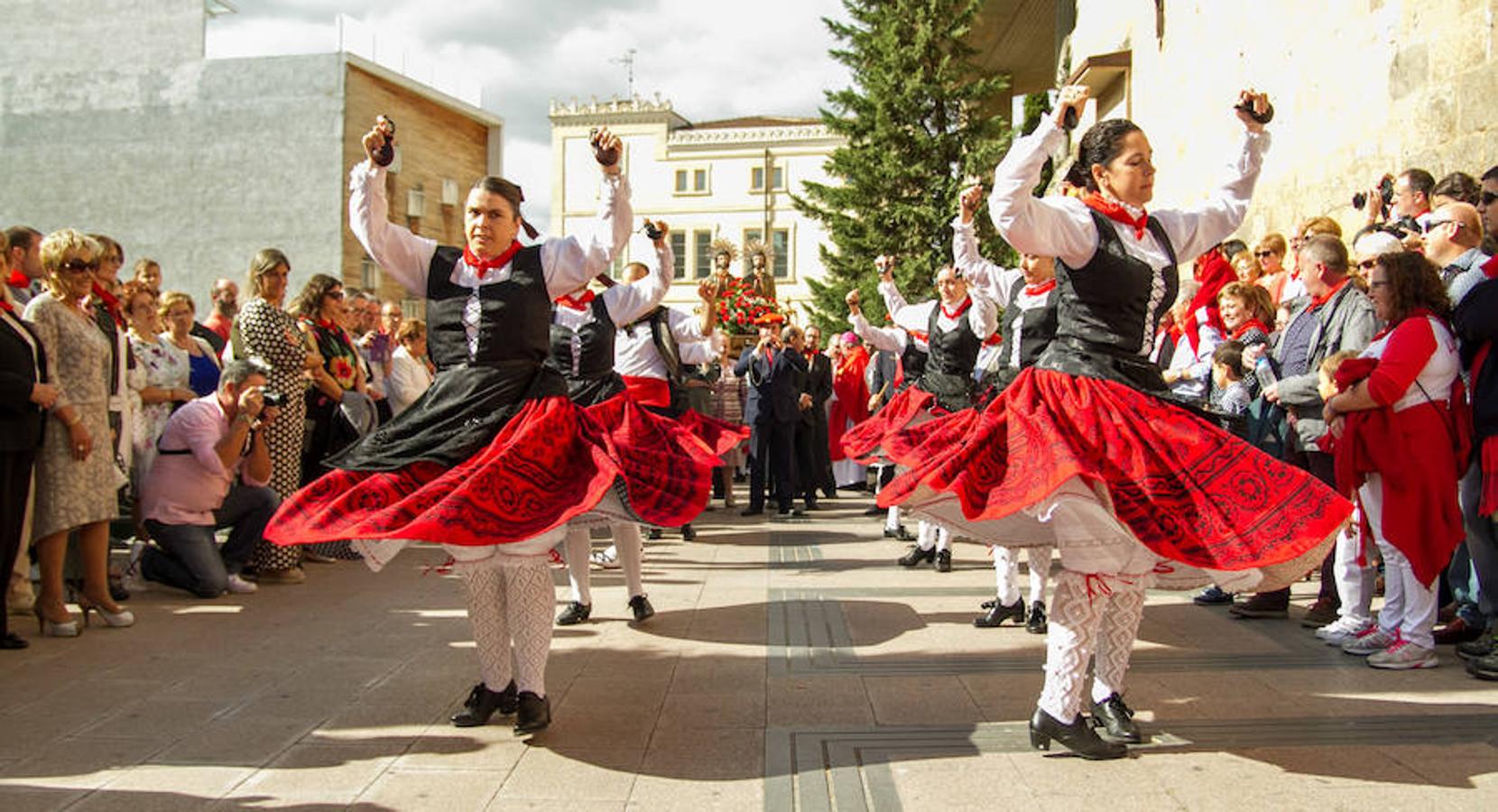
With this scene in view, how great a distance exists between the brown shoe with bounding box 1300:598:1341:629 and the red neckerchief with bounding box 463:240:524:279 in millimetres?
4354

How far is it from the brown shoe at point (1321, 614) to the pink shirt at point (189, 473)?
19.7ft

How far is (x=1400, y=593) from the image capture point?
518 cm

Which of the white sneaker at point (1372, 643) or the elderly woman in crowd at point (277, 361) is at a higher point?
the elderly woman in crowd at point (277, 361)

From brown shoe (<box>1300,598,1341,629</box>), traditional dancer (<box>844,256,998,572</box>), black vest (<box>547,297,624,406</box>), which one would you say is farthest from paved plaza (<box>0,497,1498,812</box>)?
traditional dancer (<box>844,256,998,572</box>)

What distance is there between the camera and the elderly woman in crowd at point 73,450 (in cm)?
564

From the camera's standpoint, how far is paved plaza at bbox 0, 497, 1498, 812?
344 cm

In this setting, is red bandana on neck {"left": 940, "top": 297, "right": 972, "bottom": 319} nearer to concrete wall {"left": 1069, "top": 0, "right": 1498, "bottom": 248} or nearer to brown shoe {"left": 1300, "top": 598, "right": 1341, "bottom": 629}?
brown shoe {"left": 1300, "top": 598, "right": 1341, "bottom": 629}

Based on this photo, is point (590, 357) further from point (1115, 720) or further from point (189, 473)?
point (1115, 720)

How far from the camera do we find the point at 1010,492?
3.52 m

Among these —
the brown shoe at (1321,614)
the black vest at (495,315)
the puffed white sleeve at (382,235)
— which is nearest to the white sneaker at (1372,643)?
the brown shoe at (1321,614)

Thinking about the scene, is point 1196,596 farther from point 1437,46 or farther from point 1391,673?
point 1437,46

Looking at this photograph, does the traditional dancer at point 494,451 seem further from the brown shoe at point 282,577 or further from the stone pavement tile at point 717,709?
the brown shoe at point 282,577

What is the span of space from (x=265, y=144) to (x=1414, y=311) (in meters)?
33.2

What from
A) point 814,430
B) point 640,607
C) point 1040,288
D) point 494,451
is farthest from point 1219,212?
point 814,430
